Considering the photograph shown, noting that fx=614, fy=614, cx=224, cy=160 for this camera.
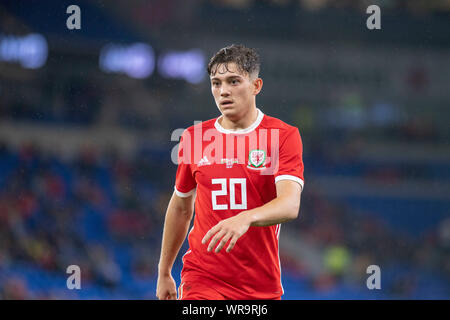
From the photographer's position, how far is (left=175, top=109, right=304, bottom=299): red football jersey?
3.56 meters

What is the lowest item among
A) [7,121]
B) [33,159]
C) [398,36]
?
[33,159]

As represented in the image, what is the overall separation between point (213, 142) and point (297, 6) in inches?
707

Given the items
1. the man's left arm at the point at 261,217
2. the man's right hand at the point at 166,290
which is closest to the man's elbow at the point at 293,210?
the man's left arm at the point at 261,217

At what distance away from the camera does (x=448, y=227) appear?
17781mm

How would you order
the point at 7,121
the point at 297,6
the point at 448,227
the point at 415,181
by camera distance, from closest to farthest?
the point at 7,121, the point at 448,227, the point at 415,181, the point at 297,6

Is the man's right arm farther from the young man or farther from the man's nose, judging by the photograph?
the man's nose

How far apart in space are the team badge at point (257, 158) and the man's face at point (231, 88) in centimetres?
26

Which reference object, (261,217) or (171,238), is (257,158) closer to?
(261,217)

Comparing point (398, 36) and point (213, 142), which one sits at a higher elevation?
point (398, 36)

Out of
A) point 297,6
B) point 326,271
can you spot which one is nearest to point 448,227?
point 326,271

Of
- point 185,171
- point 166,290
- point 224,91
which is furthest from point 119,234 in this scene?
point 224,91

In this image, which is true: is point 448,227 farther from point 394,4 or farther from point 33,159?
point 33,159

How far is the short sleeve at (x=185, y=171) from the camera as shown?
150 inches

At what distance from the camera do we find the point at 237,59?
3584mm
